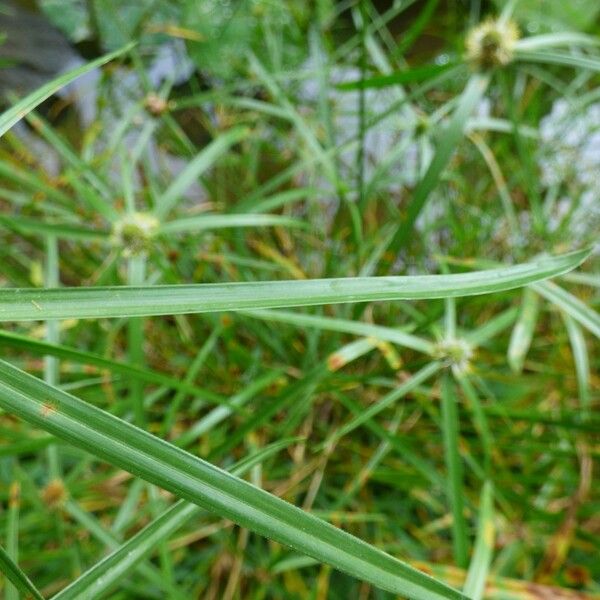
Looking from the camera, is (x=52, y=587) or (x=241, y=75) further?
(x=241, y=75)

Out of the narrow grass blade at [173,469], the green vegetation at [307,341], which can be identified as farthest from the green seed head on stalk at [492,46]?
the narrow grass blade at [173,469]

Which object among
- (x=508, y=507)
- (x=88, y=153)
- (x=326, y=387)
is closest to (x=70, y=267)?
(x=88, y=153)

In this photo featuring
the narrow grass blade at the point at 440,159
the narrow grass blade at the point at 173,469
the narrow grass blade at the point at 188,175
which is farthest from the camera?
the narrow grass blade at the point at 188,175

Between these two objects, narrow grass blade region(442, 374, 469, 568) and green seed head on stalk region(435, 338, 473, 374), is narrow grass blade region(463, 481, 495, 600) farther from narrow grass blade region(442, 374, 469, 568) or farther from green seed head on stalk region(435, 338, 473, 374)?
green seed head on stalk region(435, 338, 473, 374)

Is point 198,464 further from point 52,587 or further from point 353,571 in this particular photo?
point 52,587

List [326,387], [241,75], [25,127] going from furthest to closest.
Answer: [25,127], [241,75], [326,387]

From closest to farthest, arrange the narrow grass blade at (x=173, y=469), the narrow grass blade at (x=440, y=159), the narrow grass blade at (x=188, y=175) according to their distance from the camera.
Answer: the narrow grass blade at (x=173, y=469) → the narrow grass blade at (x=440, y=159) → the narrow grass blade at (x=188, y=175)

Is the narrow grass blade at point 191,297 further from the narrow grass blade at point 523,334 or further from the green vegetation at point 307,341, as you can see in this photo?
the narrow grass blade at point 523,334

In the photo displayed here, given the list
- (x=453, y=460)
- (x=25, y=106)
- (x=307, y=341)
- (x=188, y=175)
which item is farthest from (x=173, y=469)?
(x=307, y=341)

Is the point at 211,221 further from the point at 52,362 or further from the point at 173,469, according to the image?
the point at 173,469
